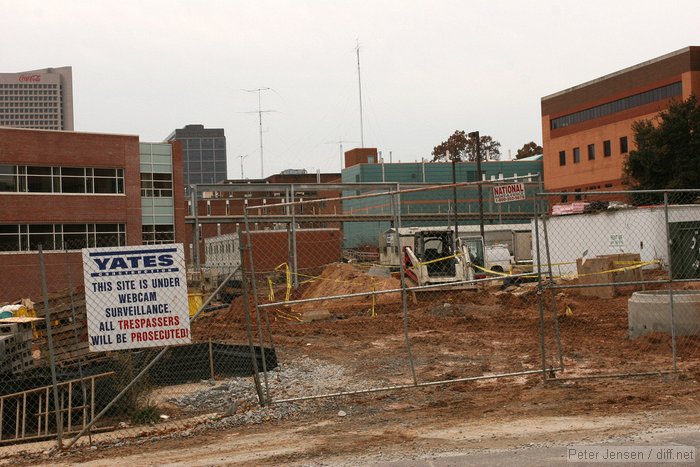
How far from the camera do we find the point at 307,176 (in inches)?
4961

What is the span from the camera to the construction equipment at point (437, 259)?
30172mm

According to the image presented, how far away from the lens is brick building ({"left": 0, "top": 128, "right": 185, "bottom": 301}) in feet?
157

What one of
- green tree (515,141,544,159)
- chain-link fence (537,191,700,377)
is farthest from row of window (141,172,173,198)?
green tree (515,141,544,159)

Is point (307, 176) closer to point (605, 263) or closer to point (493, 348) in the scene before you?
point (605, 263)

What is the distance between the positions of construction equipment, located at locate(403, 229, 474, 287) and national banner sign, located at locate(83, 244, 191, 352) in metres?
19.8

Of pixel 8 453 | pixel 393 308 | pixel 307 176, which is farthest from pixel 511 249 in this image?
pixel 307 176

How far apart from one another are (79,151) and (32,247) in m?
6.78

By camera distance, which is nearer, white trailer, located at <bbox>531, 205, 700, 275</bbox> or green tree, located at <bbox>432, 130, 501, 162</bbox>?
white trailer, located at <bbox>531, 205, 700, 275</bbox>

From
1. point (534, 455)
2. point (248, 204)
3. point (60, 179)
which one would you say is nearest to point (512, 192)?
point (534, 455)

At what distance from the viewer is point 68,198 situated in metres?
49.8

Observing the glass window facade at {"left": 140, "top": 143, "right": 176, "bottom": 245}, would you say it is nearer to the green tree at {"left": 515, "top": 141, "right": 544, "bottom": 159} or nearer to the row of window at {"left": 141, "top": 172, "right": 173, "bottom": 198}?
the row of window at {"left": 141, "top": 172, "right": 173, "bottom": 198}

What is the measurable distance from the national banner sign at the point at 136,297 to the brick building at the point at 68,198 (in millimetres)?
36056

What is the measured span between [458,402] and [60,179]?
44359mm

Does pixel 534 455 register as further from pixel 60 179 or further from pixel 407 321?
pixel 60 179
